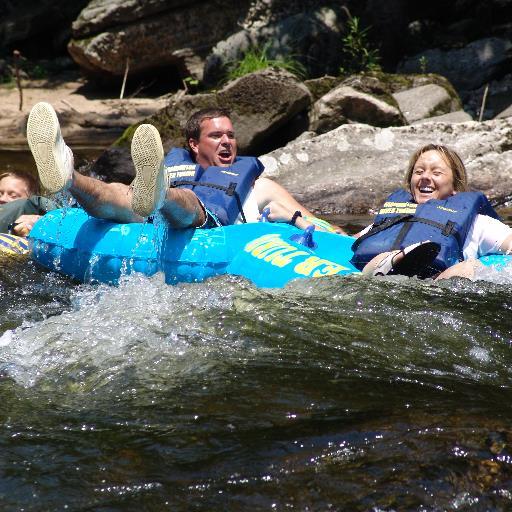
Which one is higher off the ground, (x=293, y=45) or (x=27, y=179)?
(x=293, y=45)

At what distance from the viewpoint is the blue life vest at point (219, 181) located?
15.9 ft

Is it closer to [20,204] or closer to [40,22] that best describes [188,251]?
[20,204]

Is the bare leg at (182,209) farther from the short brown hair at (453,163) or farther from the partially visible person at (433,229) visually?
the short brown hair at (453,163)

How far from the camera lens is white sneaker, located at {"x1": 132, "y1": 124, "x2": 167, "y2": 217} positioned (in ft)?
13.1

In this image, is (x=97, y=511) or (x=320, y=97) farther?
(x=320, y=97)

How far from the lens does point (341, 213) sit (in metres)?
6.86

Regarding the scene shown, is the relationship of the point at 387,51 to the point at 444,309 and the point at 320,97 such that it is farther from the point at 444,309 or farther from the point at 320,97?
the point at 444,309

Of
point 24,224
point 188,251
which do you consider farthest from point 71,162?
point 24,224

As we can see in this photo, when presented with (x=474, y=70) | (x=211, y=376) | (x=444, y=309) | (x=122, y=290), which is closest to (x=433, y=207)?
(x=444, y=309)

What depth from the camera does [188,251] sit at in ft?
14.6

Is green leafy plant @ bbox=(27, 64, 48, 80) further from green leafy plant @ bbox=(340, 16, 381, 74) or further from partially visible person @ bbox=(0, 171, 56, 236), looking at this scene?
partially visible person @ bbox=(0, 171, 56, 236)

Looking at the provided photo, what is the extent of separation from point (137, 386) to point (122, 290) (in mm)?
1199

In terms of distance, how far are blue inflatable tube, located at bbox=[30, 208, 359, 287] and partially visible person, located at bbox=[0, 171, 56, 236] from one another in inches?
19.6

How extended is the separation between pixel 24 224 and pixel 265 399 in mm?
2941
